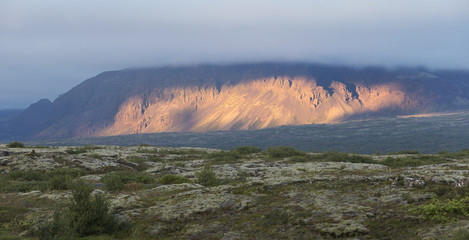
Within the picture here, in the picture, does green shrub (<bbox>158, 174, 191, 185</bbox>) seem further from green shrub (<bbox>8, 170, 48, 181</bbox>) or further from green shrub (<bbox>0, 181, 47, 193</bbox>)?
green shrub (<bbox>8, 170, 48, 181</bbox>)

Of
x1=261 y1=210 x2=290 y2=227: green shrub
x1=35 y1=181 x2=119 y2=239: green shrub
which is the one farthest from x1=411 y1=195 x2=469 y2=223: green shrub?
x1=35 y1=181 x2=119 y2=239: green shrub

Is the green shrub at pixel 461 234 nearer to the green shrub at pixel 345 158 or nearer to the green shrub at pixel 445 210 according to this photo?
the green shrub at pixel 445 210

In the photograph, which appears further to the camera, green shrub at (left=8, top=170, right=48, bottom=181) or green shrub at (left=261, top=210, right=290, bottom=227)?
green shrub at (left=8, top=170, right=48, bottom=181)

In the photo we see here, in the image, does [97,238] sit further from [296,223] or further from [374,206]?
[374,206]

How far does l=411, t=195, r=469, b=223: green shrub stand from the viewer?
10250 mm

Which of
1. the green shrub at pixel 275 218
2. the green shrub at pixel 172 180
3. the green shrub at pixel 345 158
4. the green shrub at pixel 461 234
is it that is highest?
the green shrub at pixel 461 234

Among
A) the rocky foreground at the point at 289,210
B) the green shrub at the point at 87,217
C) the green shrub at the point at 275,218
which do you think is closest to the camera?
the rocky foreground at the point at 289,210

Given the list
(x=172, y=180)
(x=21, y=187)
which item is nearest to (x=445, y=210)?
(x=172, y=180)

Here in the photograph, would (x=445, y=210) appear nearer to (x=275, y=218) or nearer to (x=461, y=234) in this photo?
(x=461, y=234)

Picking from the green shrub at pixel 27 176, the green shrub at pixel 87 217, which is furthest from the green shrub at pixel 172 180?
the green shrub at pixel 27 176

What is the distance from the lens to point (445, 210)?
1058 cm

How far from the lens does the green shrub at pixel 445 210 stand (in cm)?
1025

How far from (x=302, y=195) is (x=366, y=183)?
124 inches

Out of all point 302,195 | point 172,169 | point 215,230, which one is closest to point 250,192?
point 302,195
